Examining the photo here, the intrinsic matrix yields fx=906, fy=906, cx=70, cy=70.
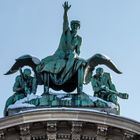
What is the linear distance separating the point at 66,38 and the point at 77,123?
7.59 meters

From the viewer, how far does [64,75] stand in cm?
4453

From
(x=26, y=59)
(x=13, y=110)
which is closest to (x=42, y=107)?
(x=13, y=110)

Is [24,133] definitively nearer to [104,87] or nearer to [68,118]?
[68,118]

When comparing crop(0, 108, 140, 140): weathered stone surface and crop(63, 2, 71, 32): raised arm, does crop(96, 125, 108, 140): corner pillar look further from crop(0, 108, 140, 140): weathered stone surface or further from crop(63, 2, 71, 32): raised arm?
crop(63, 2, 71, 32): raised arm

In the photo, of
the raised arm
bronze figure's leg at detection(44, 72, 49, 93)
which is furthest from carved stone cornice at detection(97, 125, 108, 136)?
the raised arm

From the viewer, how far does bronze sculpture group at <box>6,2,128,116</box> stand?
4406 cm

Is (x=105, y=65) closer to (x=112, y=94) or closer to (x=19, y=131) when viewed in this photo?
(x=112, y=94)

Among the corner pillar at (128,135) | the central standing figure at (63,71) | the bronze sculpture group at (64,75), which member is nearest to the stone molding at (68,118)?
the corner pillar at (128,135)

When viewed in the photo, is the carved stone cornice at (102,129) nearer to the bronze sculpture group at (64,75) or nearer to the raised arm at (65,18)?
the bronze sculpture group at (64,75)

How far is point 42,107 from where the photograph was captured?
41594 millimetres

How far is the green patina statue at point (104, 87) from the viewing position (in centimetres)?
4372

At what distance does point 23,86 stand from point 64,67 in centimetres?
222

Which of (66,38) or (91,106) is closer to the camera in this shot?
(91,106)

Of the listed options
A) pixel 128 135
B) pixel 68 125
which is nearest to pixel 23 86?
pixel 68 125
